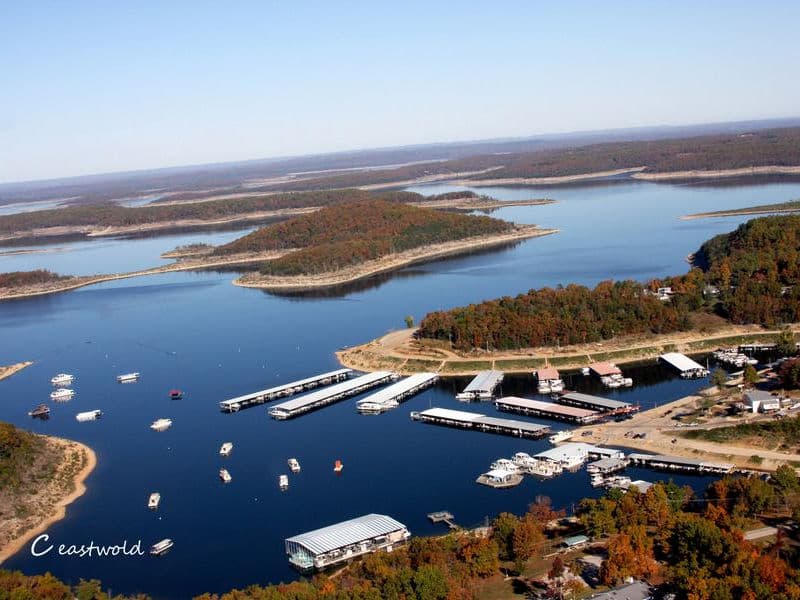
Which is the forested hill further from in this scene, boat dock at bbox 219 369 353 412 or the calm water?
boat dock at bbox 219 369 353 412

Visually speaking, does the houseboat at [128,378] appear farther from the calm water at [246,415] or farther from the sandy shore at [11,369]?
the sandy shore at [11,369]

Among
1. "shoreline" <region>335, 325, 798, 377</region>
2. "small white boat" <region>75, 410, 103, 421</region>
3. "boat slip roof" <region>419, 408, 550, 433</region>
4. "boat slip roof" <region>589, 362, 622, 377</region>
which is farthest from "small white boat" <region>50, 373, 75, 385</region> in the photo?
"boat slip roof" <region>589, 362, 622, 377</region>

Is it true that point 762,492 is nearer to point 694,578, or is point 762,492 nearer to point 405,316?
point 694,578

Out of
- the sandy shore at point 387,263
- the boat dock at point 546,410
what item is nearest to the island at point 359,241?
the sandy shore at point 387,263

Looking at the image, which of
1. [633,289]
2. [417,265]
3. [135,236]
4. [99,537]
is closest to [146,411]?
[99,537]

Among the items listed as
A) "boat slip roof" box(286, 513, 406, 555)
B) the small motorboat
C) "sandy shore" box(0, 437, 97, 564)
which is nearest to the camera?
"boat slip roof" box(286, 513, 406, 555)

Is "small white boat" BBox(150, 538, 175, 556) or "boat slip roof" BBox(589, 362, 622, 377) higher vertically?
"boat slip roof" BBox(589, 362, 622, 377)
